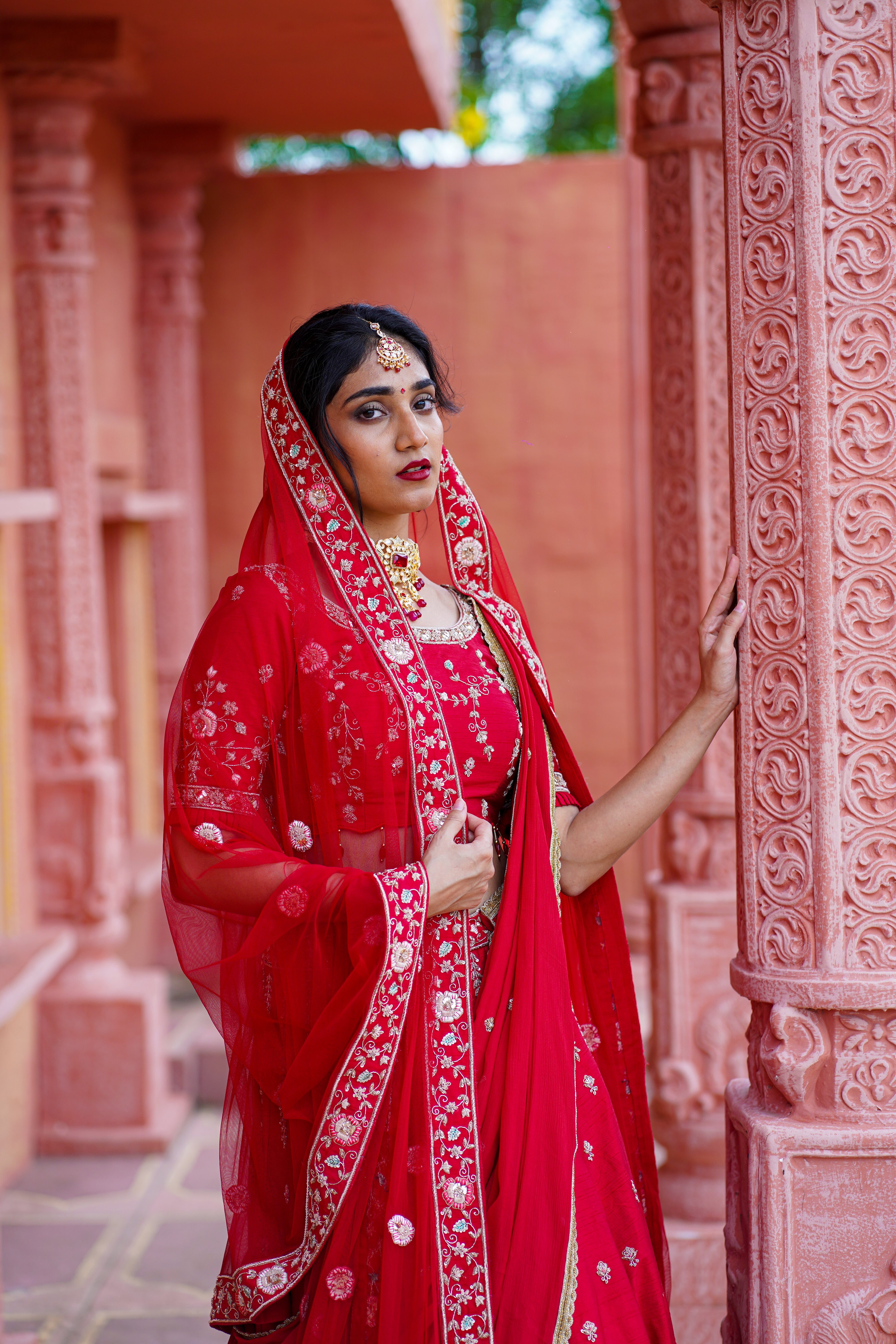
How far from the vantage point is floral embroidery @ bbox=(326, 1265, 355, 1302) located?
5.95 feet

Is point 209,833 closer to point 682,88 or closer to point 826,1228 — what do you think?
point 826,1228

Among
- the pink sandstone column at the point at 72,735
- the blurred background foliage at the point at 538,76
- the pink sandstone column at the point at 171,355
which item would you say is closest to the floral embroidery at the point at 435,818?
the pink sandstone column at the point at 72,735

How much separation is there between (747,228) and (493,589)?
599mm

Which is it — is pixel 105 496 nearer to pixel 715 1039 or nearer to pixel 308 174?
pixel 308 174

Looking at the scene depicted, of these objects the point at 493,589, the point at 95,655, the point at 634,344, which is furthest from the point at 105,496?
the point at 493,589

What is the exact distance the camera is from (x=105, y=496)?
5512mm

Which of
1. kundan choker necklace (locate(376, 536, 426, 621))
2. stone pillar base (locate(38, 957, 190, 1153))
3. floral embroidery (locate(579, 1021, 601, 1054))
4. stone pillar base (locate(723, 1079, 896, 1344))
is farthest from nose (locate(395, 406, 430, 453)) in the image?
stone pillar base (locate(38, 957, 190, 1153))

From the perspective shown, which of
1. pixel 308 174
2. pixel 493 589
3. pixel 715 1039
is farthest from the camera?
pixel 308 174

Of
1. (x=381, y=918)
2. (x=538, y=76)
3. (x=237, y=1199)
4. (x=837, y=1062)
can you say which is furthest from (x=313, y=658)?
(x=538, y=76)

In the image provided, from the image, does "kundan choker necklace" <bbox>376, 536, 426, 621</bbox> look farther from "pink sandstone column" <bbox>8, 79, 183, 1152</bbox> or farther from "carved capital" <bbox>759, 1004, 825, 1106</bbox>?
"pink sandstone column" <bbox>8, 79, 183, 1152</bbox>

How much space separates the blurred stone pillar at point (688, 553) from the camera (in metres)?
3.19

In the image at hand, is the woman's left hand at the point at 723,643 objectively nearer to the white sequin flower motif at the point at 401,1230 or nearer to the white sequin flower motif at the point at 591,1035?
the white sequin flower motif at the point at 591,1035

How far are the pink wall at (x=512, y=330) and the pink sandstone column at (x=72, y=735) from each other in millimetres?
1941

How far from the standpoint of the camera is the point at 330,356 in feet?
6.31
